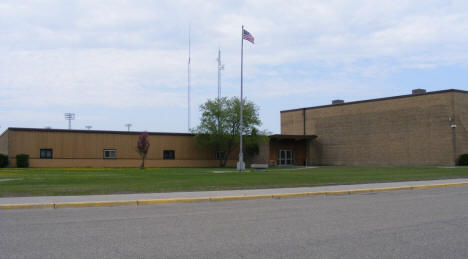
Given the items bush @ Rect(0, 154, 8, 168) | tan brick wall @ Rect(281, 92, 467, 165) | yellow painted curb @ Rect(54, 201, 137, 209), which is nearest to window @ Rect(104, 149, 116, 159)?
bush @ Rect(0, 154, 8, 168)

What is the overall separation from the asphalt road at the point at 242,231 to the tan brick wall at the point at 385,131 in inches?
1293

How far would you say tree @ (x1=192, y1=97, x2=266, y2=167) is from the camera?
49406 mm

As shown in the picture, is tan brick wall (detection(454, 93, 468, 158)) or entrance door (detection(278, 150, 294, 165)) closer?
tan brick wall (detection(454, 93, 468, 158))

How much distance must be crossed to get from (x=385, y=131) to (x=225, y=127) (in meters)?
16.7

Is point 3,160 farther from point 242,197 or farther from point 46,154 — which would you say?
point 242,197

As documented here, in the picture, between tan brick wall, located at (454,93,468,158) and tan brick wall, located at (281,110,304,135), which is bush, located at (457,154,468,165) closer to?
tan brick wall, located at (454,93,468,158)

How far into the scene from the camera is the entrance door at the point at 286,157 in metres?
58.0

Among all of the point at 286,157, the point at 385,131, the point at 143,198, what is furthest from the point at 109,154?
the point at 143,198

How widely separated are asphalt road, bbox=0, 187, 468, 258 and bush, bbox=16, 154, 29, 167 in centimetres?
3161

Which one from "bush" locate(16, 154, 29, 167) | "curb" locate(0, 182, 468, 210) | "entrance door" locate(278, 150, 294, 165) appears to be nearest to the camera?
"curb" locate(0, 182, 468, 210)

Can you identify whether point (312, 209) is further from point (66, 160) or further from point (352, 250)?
point (66, 160)

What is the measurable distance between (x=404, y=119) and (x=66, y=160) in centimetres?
3322

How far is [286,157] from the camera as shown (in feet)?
192

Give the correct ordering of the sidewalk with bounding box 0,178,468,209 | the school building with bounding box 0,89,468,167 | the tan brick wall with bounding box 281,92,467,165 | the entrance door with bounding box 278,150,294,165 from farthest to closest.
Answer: the entrance door with bounding box 278,150,294,165 → the tan brick wall with bounding box 281,92,467,165 → the school building with bounding box 0,89,468,167 → the sidewalk with bounding box 0,178,468,209
